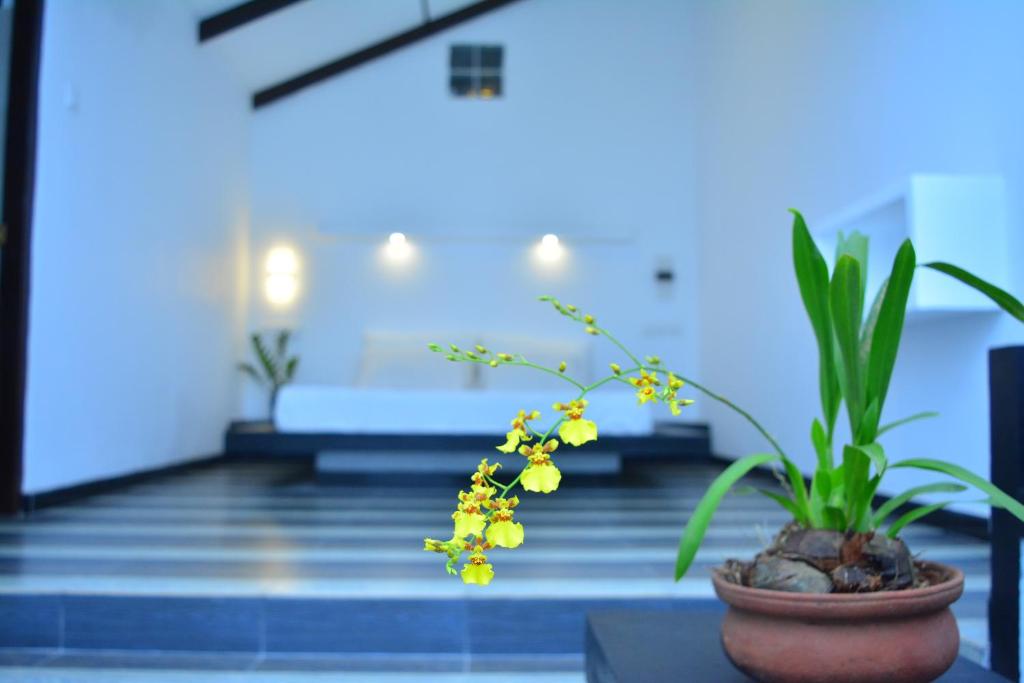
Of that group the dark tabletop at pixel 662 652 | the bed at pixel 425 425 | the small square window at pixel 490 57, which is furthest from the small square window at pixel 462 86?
the dark tabletop at pixel 662 652

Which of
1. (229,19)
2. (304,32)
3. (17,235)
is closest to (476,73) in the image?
(304,32)

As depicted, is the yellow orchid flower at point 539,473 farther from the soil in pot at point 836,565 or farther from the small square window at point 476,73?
the small square window at point 476,73

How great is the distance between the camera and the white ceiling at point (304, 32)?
17.8ft

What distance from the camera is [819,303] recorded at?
905mm

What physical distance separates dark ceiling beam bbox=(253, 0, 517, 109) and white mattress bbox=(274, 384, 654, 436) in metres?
3.03

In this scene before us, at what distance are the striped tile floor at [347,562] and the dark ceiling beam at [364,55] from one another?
11.5 ft

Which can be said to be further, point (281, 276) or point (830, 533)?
point (281, 276)

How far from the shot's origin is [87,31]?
399 centimetres

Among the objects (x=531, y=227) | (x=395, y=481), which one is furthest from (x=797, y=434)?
(x=531, y=227)

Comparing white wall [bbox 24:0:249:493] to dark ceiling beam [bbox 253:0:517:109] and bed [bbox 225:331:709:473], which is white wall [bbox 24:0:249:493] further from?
bed [bbox 225:331:709:473]

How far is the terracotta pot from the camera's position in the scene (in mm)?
790

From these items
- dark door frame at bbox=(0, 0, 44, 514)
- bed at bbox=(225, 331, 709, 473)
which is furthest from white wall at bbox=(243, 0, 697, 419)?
dark door frame at bbox=(0, 0, 44, 514)

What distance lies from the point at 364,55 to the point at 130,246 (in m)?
2.73

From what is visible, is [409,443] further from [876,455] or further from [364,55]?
[876,455]
